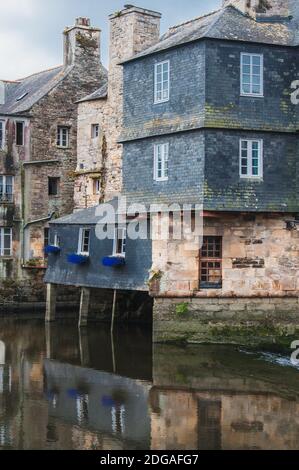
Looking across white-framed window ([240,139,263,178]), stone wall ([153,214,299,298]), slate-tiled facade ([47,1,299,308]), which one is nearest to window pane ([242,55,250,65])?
slate-tiled facade ([47,1,299,308])

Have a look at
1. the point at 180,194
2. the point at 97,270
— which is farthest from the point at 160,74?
the point at 97,270

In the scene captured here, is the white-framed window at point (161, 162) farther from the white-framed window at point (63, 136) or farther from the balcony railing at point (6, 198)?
the white-framed window at point (63, 136)

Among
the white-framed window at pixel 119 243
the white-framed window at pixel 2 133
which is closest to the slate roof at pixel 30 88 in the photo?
the white-framed window at pixel 2 133

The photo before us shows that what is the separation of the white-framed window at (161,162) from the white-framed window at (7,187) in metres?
14.7

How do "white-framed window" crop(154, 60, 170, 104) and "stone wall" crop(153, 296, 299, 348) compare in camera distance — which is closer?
"stone wall" crop(153, 296, 299, 348)

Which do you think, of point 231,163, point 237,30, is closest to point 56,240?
point 231,163

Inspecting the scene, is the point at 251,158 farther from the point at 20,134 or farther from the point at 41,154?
the point at 20,134

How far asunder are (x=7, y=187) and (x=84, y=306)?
10.3 meters

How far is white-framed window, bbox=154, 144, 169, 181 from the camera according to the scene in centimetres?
2944

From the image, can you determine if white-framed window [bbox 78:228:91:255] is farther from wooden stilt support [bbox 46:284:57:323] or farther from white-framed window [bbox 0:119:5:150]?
white-framed window [bbox 0:119:5:150]

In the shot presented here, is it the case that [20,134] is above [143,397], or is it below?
above

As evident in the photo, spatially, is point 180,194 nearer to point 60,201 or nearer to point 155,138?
point 155,138

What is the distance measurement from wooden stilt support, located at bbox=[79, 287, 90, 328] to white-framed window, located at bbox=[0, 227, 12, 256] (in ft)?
27.7

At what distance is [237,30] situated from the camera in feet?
94.5
